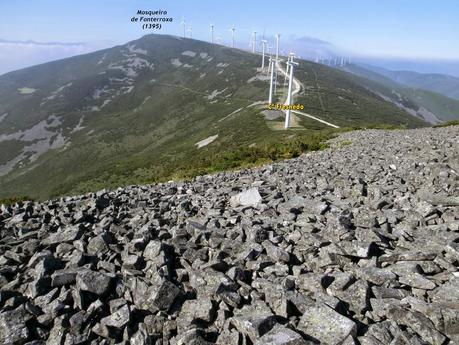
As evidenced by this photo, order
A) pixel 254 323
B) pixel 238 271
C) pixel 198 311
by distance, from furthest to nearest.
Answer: pixel 238 271
pixel 198 311
pixel 254 323

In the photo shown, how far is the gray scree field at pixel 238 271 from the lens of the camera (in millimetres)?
8648

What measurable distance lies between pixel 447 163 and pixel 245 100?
16791cm

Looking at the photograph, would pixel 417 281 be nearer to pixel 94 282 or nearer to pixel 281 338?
pixel 281 338

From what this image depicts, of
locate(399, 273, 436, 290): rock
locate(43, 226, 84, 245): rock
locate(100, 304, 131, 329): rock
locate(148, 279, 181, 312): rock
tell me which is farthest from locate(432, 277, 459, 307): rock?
locate(43, 226, 84, 245): rock

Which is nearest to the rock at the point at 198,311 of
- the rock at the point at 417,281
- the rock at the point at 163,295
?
the rock at the point at 163,295

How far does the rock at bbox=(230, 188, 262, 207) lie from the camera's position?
18.9 meters

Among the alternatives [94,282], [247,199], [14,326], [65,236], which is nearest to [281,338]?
[94,282]

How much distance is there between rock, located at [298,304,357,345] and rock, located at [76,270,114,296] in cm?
496

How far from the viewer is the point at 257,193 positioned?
63.4 feet

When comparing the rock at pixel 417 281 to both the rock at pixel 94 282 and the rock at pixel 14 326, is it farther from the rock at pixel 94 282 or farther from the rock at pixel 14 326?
the rock at pixel 14 326

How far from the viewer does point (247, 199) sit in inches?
755

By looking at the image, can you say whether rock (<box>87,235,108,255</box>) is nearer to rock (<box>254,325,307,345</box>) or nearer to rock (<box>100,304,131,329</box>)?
rock (<box>100,304,131,329</box>)

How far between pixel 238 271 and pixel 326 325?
3067 mm

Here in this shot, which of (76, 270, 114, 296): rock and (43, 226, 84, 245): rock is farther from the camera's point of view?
(43, 226, 84, 245): rock
